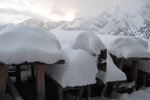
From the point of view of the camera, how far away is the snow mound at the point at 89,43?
725 centimetres

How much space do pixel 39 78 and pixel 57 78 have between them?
19.8 inches

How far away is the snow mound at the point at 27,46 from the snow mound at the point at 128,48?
8.58 ft

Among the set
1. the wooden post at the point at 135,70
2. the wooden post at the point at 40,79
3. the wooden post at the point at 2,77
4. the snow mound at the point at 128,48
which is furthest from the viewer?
the wooden post at the point at 135,70

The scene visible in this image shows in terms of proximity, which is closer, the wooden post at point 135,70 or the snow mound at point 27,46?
the snow mound at point 27,46

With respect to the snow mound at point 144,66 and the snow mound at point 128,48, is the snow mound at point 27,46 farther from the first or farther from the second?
the snow mound at point 144,66

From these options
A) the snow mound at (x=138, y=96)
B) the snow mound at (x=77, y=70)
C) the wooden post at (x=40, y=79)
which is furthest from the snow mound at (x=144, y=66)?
the wooden post at (x=40, y=79)

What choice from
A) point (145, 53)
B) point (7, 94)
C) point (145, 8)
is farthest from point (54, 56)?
point (145, 8)

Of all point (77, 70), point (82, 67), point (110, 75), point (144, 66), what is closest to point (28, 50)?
point (77, 70)

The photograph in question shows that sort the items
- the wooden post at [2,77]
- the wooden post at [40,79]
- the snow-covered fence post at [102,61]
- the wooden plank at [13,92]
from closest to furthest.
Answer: the wooden post at [2,77], the wooden post at [40,79], the wooden plank at [13,92], the snow-covered fence post at [102,61]

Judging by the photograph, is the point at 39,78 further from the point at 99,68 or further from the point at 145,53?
the point at 145,53

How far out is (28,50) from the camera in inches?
241

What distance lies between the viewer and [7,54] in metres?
5.93

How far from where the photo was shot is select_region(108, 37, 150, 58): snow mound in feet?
27.2

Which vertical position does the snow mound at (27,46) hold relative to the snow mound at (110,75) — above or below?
above
